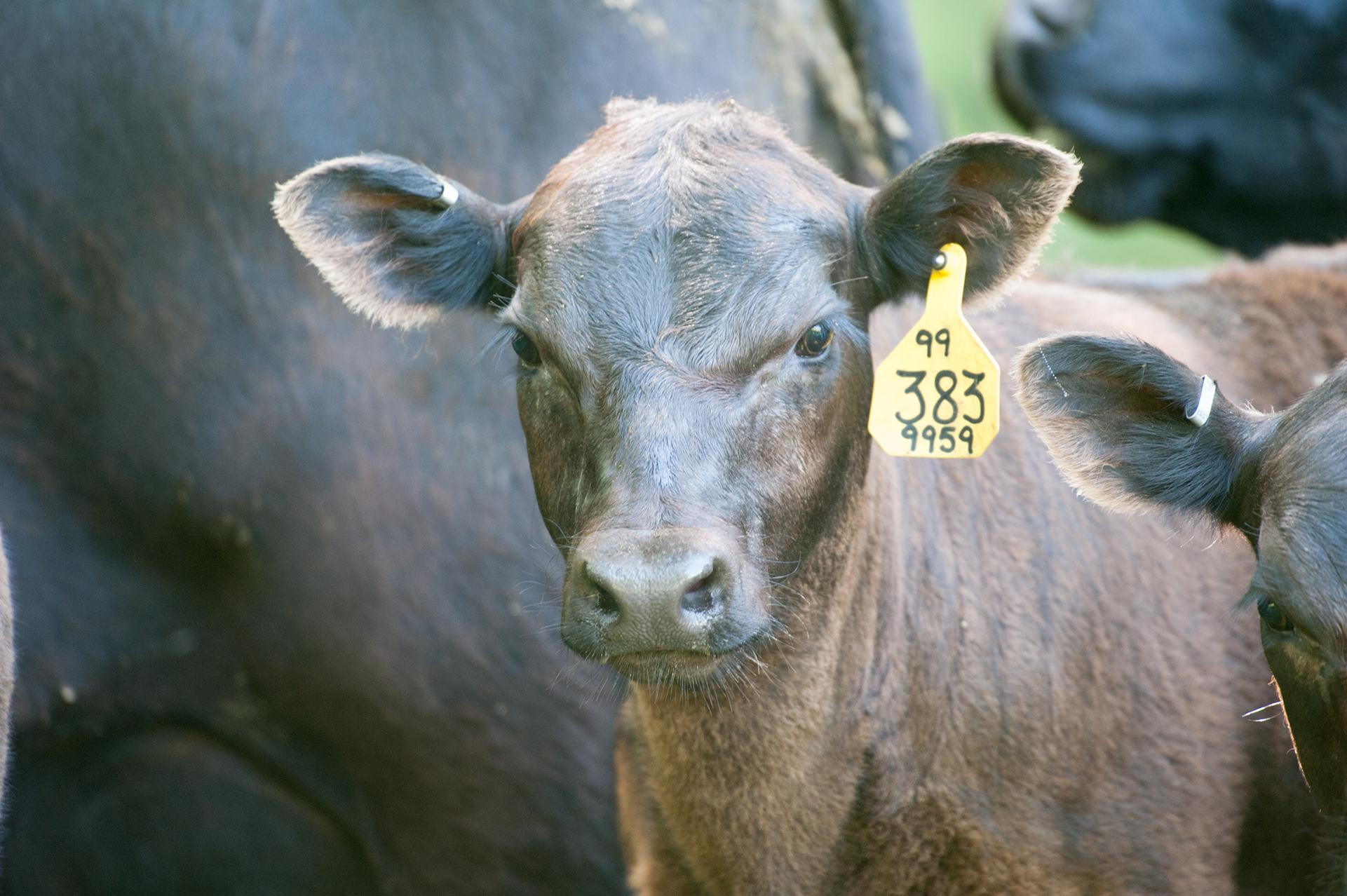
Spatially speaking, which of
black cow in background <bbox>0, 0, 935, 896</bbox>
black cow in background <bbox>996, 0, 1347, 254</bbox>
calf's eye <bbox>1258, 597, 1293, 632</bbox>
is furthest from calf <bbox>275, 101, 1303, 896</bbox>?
black cow in background <bbox>996, 0, 1347, 254</bbox>

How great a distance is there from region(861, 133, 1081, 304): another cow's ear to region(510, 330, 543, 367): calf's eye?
2.71 feet

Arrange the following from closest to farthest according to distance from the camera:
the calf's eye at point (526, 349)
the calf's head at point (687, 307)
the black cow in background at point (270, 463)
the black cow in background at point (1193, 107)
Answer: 1. the calf's head at point (687, 307)
2. the calf's eye at point (526, 349)
3. the black cow in background at point (270, 463)
4. the black cow in background at point (1193, 107)

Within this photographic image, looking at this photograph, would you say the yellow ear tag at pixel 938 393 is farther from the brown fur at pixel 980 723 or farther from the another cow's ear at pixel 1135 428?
the brown fur at pixel 980 723

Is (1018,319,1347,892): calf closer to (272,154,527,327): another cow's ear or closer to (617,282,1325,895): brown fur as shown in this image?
(617,282,1325,895): brown fur

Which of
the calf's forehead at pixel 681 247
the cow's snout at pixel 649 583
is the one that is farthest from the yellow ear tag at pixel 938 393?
the cow's snout at pixel 649 583

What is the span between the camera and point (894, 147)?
5.88 m

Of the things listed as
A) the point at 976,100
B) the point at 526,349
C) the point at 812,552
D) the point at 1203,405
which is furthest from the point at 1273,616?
the point at 976,100

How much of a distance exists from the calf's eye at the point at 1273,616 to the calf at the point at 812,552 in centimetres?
85

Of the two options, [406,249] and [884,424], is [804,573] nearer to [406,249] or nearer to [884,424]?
[884,424]

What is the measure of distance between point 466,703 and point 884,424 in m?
2.15

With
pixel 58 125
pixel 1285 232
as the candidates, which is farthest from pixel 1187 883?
pixel 1285 232

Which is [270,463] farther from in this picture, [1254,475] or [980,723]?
[1254,475]

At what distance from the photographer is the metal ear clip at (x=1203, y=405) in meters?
3.21

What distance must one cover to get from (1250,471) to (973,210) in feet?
2.88
